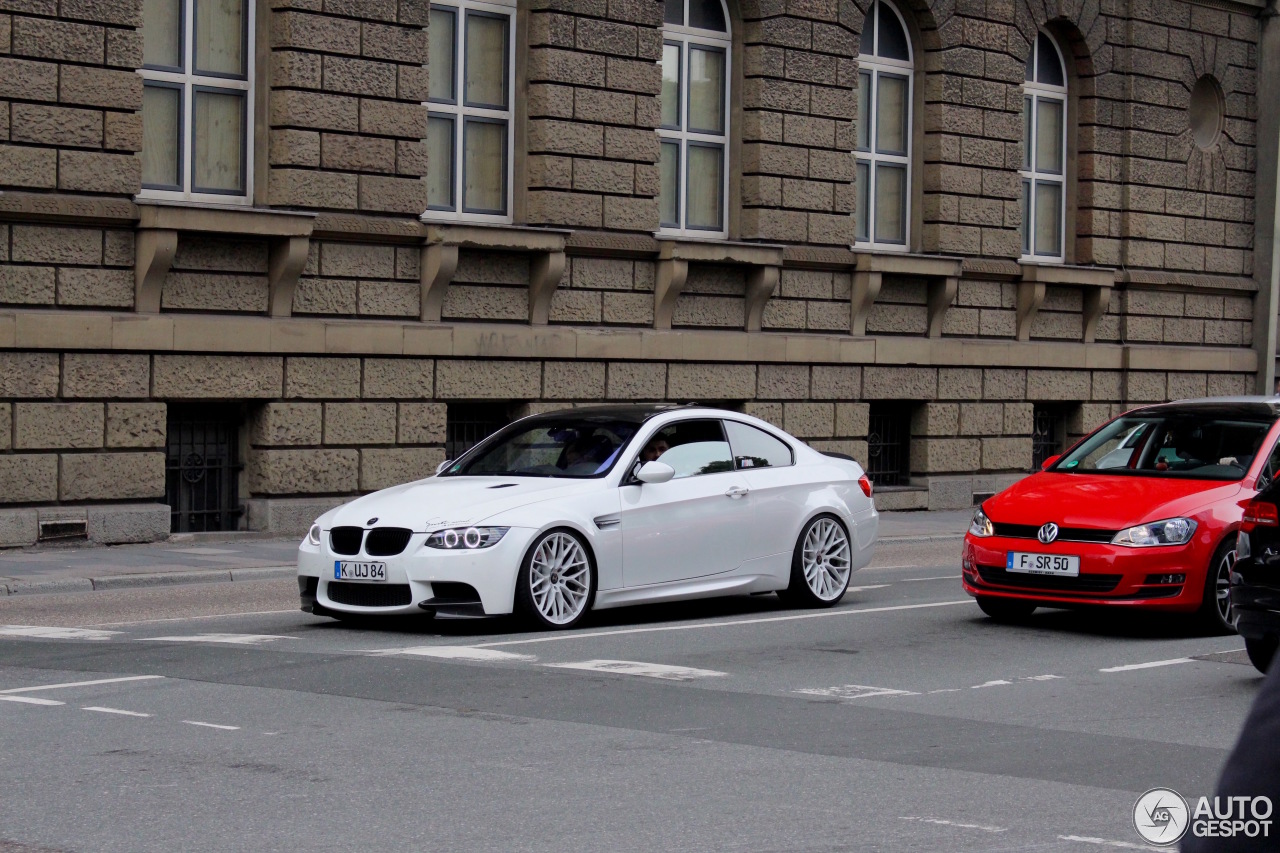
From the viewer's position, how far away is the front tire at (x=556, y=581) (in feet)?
36.5

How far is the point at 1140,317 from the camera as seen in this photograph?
28656mm

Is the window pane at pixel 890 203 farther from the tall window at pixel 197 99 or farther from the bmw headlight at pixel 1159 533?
the bmw headlight at pixel 1159 533

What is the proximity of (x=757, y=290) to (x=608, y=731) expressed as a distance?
15.6m

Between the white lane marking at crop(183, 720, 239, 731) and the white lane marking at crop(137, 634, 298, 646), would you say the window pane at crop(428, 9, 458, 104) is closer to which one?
the white lane marking at crop(137, 634, 298, 646)

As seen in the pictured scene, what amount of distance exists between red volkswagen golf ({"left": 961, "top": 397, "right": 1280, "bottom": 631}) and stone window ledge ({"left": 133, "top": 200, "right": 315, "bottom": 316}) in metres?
8.72

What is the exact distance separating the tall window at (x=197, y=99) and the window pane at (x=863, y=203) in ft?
30.6

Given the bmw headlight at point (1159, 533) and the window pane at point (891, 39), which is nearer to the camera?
the bmw headlight at point (1159, 533)

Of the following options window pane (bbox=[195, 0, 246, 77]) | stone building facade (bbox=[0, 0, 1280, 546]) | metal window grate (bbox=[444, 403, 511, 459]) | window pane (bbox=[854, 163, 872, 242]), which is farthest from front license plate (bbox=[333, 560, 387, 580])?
window pane (bbox=[854, 163, 872, 242])

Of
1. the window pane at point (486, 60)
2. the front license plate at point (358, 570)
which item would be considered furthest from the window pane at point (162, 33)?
the front license plate at point (358, 570)

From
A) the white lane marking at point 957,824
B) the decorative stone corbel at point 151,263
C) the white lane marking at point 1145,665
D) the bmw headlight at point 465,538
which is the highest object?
the decorative stone corbel at point 151,263

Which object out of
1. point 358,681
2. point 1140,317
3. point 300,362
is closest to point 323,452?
point 300,362

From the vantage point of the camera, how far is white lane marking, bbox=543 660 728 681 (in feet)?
31.0

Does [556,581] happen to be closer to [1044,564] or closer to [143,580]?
[1044,564]

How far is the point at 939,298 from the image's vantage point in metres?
25.5
